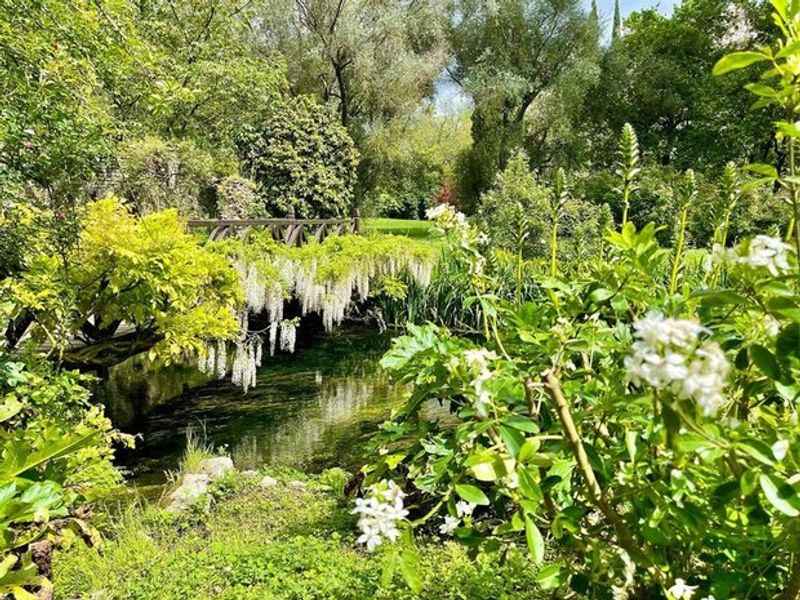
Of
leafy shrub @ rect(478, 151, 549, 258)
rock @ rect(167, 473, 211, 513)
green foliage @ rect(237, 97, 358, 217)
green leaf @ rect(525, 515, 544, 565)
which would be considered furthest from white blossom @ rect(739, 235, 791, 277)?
green foliage @ rect(237, 97, 358, 217)

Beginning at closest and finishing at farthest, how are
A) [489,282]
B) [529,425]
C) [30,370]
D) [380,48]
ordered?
[529,425] → [489,282] → [30,370] → [380,48]

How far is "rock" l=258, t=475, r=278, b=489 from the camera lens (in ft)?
14.1

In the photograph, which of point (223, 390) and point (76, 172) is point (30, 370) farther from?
point (223, 390)

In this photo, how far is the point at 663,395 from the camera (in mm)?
665

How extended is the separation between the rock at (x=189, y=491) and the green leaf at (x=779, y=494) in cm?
388

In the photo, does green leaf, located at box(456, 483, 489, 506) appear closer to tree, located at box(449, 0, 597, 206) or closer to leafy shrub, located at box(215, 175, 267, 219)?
leafy shrub, located at box(215, 175, 267, 219)

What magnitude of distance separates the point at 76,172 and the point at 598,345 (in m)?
2.90

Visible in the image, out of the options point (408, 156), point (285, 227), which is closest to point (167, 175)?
point (285, 227)

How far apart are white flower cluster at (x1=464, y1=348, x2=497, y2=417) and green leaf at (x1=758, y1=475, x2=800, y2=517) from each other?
350 millimetres

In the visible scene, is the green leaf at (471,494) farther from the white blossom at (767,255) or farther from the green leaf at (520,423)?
the white blossom at (767,255)

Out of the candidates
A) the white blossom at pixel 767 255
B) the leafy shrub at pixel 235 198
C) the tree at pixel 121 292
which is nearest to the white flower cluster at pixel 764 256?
the white blossom at pixel 767 255

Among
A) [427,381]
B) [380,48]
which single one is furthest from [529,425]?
[380,48]

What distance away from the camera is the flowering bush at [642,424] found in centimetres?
72

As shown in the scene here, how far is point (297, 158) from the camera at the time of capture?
11.0 metres
